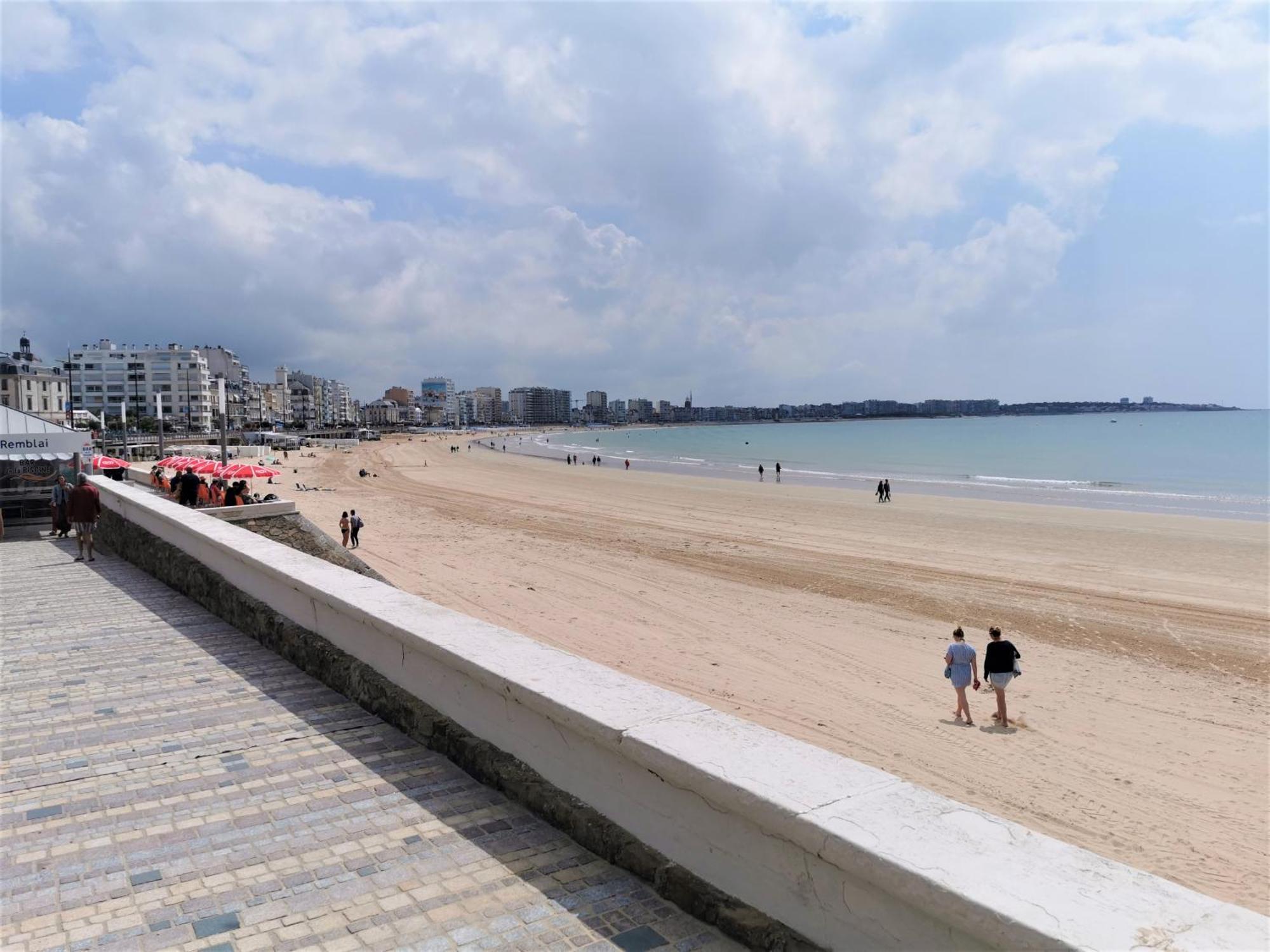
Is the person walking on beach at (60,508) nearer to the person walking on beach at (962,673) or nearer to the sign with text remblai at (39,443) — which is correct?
the sign with text remblai at (39,443)

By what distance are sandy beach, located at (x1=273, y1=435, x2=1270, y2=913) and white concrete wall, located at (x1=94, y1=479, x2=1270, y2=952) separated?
235 inches

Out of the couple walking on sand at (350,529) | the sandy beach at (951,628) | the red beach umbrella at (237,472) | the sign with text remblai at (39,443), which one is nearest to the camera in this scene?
the sandy beach at (951,628)

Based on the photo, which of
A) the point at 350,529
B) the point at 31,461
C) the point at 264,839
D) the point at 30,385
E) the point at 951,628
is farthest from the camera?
the point at 30,385

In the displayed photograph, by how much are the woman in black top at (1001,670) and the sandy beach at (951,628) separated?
22cm

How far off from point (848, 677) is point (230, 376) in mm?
165633

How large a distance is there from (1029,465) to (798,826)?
225ft

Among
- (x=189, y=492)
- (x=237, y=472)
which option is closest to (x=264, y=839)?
(x=189, y=492)

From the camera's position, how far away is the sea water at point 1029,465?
1594 inches

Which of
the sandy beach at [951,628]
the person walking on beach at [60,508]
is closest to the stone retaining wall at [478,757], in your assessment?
the person walking on beach at [60,508]

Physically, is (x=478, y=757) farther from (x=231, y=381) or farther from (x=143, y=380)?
(x=231, y=381)

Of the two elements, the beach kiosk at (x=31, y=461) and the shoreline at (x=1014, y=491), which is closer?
the beach kiosk at (x=31, y=461)

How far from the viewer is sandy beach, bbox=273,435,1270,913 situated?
323 inches

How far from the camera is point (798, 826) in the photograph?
90.0 inches

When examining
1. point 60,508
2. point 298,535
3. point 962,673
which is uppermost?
point 60,508
